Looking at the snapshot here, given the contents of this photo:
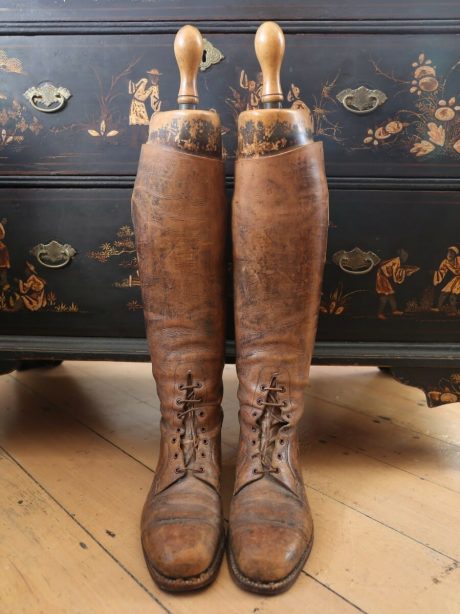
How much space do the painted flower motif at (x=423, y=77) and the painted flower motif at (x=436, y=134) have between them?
5cm

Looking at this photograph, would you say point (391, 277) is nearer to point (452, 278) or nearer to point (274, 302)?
point (452, 278)

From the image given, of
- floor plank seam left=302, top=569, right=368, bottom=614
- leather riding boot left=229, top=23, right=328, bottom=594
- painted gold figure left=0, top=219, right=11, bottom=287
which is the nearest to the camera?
floor plank seam left=302, top=569, right=368, bottom=614

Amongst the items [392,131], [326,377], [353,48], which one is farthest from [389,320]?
[326,377]

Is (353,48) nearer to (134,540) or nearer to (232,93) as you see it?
(232,93)

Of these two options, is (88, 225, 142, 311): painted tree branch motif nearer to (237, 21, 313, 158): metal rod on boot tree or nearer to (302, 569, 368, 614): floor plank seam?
(237, 21, 313, 158): metal rod on boot tree

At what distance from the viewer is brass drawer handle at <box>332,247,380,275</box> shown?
37.9 inches

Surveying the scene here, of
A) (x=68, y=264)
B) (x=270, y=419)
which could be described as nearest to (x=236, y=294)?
(x=270, y=419)

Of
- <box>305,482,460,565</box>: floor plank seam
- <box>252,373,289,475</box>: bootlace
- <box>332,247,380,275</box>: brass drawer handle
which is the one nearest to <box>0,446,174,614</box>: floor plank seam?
<box>252,373,289,475</box>: bootlace

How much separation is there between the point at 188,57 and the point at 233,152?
174mm

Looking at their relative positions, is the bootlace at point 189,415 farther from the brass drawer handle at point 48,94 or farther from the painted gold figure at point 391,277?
the brass drawer handle at point 48,94

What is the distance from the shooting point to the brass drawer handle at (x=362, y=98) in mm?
914

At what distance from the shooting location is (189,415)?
0.86 meters

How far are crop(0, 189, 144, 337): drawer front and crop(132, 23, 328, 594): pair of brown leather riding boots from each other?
0.14 meters

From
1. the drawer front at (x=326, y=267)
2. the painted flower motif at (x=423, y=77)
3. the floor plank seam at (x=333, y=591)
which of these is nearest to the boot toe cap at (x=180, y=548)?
the floor plank seam at (x=333, y=591)
